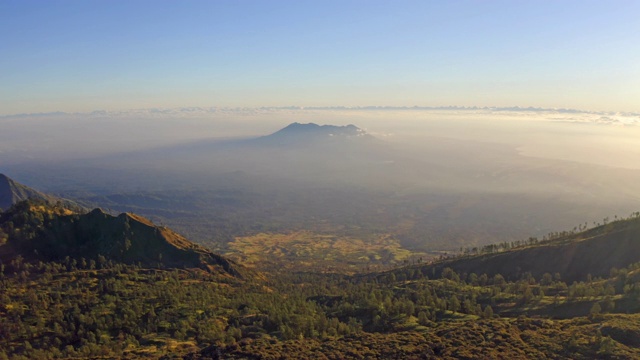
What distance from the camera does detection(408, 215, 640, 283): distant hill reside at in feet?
450

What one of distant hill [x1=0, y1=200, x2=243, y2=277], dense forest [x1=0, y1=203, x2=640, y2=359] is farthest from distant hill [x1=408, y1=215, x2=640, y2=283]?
distant hill [x1=0, y1=200, x2=243, y2=277]

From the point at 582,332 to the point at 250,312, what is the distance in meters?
78.1

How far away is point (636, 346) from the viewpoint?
60.6 m

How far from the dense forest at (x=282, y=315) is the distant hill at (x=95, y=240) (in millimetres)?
1606

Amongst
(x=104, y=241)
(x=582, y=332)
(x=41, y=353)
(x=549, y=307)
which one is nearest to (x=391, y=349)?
(x=582, y=332)

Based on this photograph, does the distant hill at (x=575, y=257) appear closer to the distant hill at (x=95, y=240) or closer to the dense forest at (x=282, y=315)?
the dense forest at (x=282, y=315)

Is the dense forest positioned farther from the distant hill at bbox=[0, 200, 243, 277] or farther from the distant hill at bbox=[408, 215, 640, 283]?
the distant hill at bbox=[408, 215, 640, 283]

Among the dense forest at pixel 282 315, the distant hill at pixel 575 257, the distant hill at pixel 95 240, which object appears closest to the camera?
the dense forest at pixel 282 315

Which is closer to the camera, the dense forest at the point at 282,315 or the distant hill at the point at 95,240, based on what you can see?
the dense forest at the point at 282,315

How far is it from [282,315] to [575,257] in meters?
109

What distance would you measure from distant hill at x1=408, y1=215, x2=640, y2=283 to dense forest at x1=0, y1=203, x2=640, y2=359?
2917mm

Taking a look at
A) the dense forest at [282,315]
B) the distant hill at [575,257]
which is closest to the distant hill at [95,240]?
the dense forest at [282,315]

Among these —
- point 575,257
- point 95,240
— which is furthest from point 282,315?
point 575,257

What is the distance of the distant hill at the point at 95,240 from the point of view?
154m
